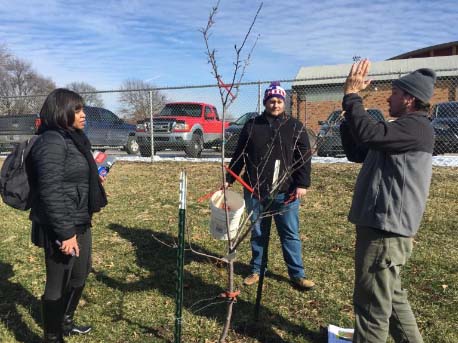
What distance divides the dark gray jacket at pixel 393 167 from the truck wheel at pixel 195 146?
10.9m

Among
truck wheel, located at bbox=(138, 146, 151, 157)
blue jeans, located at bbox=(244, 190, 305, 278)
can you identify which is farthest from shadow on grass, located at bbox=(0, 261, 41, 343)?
truck wheel, located at bbox=(138, 146, 151, 157)

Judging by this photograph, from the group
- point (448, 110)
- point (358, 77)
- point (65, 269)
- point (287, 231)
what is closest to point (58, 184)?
point (65, 269)

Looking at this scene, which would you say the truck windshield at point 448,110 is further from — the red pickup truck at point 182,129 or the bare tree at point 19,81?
the bare tree at point 19,81

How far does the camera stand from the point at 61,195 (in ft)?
8.70

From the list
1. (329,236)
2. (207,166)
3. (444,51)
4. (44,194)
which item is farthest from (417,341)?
(444,51)

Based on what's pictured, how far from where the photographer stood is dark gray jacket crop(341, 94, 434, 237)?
220 cm

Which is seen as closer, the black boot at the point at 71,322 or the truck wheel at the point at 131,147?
the black boot at the point at 71,322

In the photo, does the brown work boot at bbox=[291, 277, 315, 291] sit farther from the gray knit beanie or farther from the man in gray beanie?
the gray knit beanie

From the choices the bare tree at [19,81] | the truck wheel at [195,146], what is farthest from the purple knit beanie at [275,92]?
the bare tree at [19,81]

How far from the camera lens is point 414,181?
232 centimetres

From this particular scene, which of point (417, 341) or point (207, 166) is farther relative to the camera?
point (207, 166)

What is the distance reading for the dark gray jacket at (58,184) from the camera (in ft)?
8.52

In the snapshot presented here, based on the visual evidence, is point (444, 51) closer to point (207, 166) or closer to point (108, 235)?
point (207, 166)

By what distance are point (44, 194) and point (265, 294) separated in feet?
7.24
